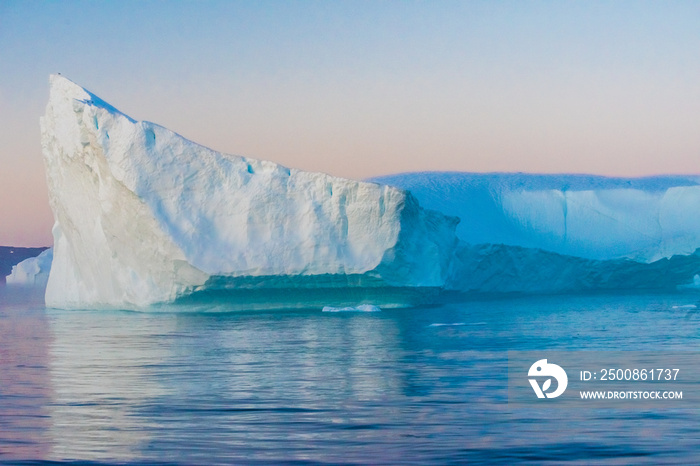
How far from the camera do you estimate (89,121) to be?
15.2 meters

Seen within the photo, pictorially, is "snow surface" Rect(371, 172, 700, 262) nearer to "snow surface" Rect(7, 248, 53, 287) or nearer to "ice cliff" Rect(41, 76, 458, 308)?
"ice cliff" Rect(41, 76, 458, 308)

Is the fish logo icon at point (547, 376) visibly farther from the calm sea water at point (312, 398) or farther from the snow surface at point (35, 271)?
the snow surface at point (35, 271)

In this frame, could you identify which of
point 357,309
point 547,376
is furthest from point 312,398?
point 357,309

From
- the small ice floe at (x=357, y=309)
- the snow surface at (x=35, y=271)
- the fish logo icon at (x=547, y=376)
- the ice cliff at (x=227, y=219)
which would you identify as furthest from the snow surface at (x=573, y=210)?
the snow surface at (x=35, y=271)

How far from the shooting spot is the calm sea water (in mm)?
4426

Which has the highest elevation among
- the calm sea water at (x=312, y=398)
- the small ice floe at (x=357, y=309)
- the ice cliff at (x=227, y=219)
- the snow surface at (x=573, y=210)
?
the snow surface at (x=573, y=210)

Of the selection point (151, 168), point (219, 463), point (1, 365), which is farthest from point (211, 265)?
point (219, 463)

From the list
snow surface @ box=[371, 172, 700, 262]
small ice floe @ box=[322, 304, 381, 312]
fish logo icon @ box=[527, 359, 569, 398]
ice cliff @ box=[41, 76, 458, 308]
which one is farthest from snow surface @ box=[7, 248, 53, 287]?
fish logo icon @ box=[527, 359, 569, 398]

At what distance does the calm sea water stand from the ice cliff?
2.06m

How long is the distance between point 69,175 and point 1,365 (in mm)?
8395

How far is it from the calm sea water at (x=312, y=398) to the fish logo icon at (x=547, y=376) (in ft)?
0.86

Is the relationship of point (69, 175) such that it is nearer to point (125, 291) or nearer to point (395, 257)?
point (125, 291)

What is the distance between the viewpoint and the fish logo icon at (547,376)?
20.5ft

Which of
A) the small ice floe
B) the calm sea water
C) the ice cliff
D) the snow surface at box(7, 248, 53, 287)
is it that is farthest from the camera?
the snow surface at box(7, 248, 53, 287)
